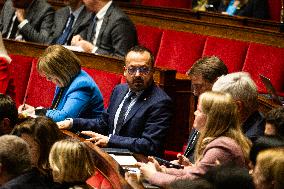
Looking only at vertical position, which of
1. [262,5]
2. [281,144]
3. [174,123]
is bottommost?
[174,123]

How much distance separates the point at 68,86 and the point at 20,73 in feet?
2.34

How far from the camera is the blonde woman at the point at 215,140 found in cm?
256

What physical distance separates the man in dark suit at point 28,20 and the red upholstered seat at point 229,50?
1.01 meters

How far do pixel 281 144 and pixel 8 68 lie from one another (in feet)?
7.25

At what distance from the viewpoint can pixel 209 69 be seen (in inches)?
128

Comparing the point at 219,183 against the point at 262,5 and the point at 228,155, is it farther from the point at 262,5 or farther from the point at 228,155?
the point at 262,5

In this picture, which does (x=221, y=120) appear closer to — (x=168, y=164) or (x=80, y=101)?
(x=168, y=164)

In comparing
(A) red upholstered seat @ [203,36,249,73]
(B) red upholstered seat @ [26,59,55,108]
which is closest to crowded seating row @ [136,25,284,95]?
(A) red upholstered seat @ [203,36,249,73]

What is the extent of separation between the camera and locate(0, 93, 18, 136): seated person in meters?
3.26

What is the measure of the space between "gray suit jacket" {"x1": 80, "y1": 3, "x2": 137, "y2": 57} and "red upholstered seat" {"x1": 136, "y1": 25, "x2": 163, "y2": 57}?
1.89 ft

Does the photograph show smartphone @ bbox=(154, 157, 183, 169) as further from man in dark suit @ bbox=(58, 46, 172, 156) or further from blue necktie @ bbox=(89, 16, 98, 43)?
blue necktie @ bbox=(89, 16, 98, 43)

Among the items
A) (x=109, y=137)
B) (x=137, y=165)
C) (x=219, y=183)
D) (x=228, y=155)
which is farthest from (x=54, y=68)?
(x=219, y=183)

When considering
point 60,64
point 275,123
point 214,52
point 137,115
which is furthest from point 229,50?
point 275,123

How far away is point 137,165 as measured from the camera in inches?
112
